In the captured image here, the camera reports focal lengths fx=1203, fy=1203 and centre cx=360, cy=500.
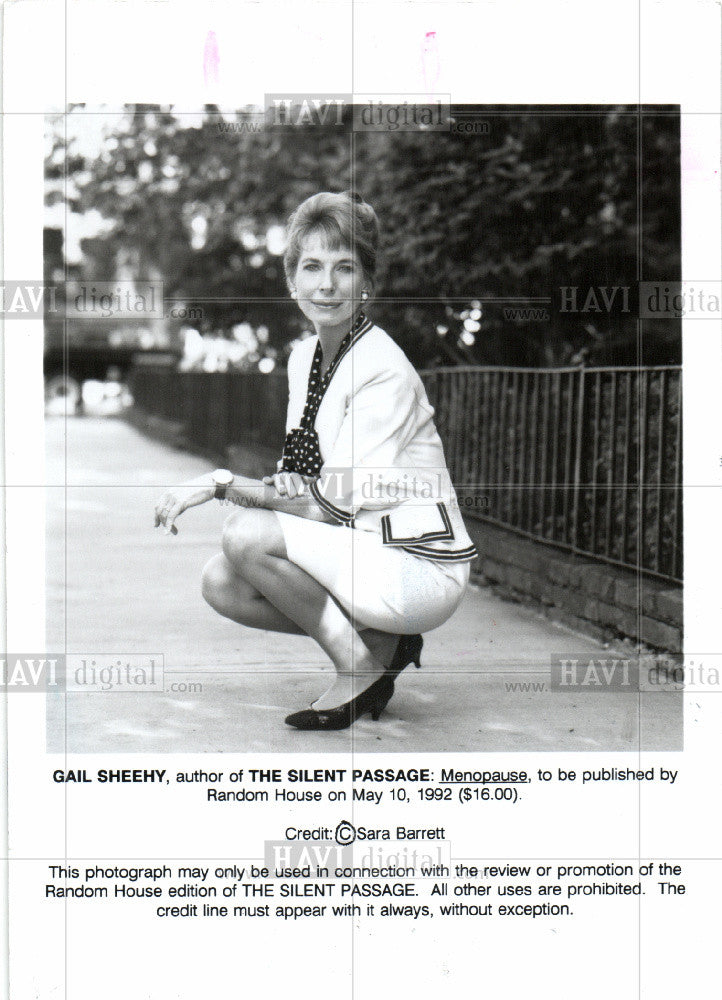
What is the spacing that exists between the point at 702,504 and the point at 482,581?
316 cm

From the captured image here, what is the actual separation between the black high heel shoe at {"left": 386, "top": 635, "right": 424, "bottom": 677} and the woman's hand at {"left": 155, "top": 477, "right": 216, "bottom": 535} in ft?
2.58

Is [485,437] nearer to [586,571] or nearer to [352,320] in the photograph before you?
[586,571]

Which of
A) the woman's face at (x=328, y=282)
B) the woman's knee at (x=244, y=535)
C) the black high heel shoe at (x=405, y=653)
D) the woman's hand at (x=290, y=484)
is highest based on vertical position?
the woman's face at (x=328, y=282)

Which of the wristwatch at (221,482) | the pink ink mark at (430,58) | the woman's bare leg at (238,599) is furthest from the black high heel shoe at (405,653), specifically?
the pink ink mark at (430,58)

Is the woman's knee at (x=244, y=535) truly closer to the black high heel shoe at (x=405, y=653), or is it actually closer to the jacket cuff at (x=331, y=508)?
the jacket cuff at (x=331, y=508)

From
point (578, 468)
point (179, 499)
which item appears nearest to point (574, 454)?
point (578, 468)

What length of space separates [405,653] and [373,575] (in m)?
0.36

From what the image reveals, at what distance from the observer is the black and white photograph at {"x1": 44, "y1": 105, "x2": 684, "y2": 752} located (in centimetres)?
352

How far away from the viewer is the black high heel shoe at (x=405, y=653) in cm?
376

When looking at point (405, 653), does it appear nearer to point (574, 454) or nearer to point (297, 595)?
point (297, 595)

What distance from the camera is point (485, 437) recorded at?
6688 millimetres

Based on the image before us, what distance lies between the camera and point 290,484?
354cm

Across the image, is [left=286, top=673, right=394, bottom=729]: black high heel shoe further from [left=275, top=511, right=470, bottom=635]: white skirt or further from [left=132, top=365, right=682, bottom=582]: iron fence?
[left=132, top=365, right=682, bottom=582]: iron fence
